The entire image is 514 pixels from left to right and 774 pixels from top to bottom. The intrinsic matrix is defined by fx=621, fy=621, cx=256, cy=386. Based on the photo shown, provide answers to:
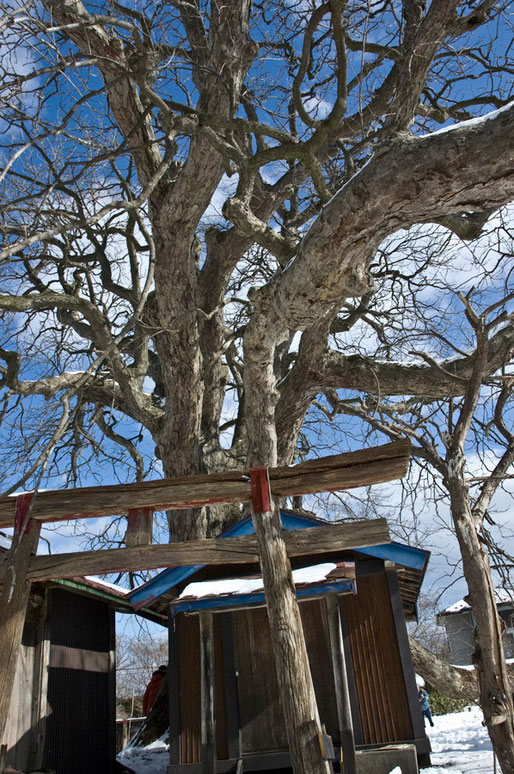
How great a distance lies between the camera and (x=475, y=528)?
6.95 m

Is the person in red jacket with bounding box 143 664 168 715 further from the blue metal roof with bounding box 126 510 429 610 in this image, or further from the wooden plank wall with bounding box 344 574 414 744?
the wooden plank wall with bounding box 344 574 414 744

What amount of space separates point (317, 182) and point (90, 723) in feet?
26.9

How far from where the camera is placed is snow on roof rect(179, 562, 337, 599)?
649 centimetres

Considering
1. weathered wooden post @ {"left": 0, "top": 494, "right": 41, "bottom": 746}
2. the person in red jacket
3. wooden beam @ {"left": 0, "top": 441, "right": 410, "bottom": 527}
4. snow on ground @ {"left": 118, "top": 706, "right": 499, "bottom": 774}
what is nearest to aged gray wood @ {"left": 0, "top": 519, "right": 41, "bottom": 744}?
weathered wooden post @ {"left": 0, "top": 494, "right": 41, "bottom": 746}

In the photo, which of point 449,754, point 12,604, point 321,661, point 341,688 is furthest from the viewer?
point 449,754

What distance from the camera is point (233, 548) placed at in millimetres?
5332

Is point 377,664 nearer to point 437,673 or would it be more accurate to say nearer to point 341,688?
point 341,688

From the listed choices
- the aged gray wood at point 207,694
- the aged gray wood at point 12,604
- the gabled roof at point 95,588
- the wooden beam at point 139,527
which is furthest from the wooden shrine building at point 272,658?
the aged gray wood at point 12,604

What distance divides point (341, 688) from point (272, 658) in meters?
1.19

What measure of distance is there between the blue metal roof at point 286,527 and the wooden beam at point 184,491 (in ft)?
6.81

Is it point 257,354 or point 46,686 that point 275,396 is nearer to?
point 257,354

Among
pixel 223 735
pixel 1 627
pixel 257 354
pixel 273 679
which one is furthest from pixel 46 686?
pixel 257 354

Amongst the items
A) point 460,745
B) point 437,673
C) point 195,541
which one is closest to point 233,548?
point 195,541

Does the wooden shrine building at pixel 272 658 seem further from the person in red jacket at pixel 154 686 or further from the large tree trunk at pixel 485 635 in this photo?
the person in red jacket at pixel 154 686
